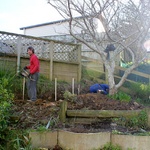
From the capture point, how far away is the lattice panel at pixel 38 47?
7.79 metres

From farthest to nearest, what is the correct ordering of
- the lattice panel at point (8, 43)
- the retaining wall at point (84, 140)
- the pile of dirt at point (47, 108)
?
the lattice panel at point (8, 43) → the pile of dirt at point (47, 108) → the retaining wall at point (84, 140)

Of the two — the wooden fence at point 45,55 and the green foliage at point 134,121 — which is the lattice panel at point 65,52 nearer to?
the wooden fence at point 45,55

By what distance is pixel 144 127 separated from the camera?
447cm

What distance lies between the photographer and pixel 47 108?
5129 millimetres

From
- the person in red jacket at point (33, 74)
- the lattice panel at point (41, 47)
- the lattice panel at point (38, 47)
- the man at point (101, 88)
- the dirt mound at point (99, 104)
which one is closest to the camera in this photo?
the dirt mound at point (99, 104)

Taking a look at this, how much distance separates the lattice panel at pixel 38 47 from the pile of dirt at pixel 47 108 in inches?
106

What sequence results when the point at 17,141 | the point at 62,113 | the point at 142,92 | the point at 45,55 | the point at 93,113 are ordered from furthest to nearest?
the point at 142,92 → the point at 45,55 → the point at 93,113 → the point at 62,113 → the point at 17,141

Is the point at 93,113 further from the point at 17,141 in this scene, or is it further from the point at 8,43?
the point at 8,43

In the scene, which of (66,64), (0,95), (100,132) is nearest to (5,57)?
(66,64)

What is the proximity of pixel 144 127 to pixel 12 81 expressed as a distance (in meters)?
3.82

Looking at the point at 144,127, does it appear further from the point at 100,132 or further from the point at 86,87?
the point at 86,87

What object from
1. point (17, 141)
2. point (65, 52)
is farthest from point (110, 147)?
point (65, 52)

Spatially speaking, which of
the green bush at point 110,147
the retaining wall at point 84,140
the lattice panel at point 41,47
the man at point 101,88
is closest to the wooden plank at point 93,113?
the retaining wall at point 84,140

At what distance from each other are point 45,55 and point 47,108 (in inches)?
154
